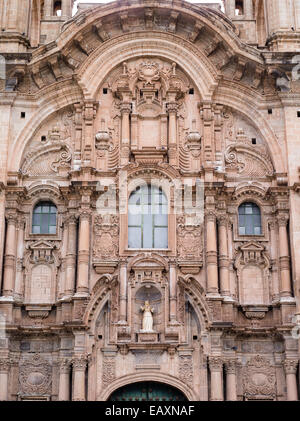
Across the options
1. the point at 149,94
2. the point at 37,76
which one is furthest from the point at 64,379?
the point at 37,76

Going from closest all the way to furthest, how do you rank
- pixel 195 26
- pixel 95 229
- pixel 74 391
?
1. pixel 74 391
2. pixel 95 229
3. pixel 195 26

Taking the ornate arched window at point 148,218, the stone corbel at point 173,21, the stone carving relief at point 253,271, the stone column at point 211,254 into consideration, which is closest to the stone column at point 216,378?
the stone column at point 211,254

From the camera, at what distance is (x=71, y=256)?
2452cm

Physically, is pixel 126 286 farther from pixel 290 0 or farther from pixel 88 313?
pixel 290 0

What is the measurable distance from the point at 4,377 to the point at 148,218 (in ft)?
21.9

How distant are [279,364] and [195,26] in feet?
37.6

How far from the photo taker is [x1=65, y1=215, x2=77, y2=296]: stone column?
79.2ft

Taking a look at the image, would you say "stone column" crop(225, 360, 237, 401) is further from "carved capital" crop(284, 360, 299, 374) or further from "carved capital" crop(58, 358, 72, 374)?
"carved capital" crop(58, 358, 72, 374)

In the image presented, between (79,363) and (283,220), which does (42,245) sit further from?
(283,220)

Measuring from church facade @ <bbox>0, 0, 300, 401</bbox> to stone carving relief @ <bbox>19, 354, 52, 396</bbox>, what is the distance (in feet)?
0.13

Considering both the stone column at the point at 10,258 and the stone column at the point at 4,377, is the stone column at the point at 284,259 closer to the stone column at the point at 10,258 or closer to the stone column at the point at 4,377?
the stone column at the point at 10,258

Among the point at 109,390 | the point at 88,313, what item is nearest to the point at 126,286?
the point at 88,313

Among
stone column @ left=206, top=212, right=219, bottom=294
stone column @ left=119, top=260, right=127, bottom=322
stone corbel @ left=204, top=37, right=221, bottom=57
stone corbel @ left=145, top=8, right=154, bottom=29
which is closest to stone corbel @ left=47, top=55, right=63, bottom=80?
stone corbel @ left=145, top=8, right=154, bottom=29

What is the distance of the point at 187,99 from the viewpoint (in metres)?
26.8
